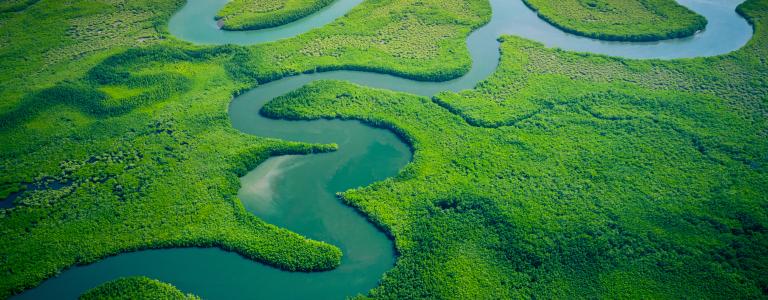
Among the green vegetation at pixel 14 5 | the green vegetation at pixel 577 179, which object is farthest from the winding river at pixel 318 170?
the green vegetation at pixel 14 5

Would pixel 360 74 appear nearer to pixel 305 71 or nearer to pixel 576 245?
pixel 305 71

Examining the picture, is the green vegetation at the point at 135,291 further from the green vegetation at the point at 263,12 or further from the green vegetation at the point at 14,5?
the green vegetation at the point at 14,5

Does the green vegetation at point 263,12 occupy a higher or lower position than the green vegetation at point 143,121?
higher

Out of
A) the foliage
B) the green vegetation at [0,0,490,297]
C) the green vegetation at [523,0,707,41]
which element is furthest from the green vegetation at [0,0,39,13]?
the green vegetation at [523,0,707,41]

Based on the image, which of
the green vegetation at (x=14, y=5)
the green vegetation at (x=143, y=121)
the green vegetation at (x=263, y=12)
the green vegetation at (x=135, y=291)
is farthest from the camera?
the green vegetation at (x=14, y=5)

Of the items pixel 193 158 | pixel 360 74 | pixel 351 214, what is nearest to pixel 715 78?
pixel 360 74

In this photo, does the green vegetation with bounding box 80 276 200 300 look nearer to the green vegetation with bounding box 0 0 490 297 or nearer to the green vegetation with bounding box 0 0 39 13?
the green vegetation with bounding box 0 0 490 297
